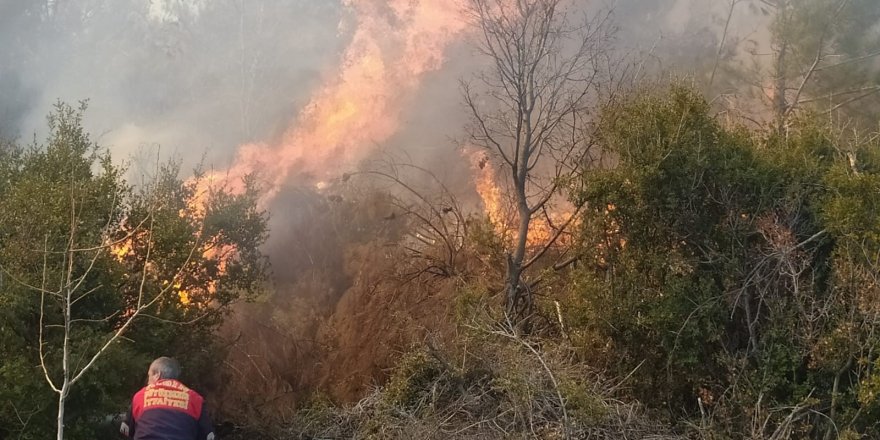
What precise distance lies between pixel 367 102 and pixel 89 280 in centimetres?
1408

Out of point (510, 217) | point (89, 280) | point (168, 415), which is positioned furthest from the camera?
point (510, 217)

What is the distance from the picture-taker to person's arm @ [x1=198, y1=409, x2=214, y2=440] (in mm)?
6988

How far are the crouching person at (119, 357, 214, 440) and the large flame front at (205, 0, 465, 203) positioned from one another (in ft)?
53.2

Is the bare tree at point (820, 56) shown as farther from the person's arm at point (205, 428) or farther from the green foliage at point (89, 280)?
the person's arm at point (205, 428)

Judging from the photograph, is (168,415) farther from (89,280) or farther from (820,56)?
(820,56)

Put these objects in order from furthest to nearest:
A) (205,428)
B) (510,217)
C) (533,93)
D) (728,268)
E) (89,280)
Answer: (510,217) < (533,93) < (89,280) < (728,268) < (205,428)

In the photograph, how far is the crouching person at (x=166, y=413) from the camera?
6.75 m

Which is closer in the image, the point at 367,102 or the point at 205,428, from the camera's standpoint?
the point at 205,428

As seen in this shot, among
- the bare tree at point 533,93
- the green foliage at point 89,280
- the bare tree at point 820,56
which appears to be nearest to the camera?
the green foliage at point 89,280

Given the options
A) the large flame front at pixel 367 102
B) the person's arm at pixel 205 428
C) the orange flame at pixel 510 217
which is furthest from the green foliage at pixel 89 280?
the large flame front at pixel 367 102

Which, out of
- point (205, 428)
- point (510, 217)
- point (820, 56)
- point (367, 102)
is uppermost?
point (367, 102)

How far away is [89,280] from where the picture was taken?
11.4 meters

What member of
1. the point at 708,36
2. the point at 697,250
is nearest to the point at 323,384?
→ the point at 697,250

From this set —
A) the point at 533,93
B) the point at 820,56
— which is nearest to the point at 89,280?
the point at 533,93
